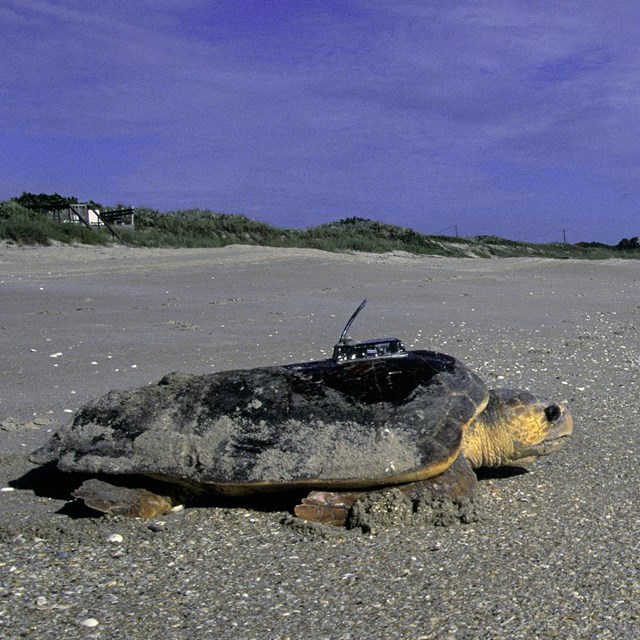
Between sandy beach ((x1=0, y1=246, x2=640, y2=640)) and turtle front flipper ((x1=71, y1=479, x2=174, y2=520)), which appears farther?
turtle front flipper ((x1=71, y1=479, x2=174, y2=520))

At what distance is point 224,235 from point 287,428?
21312mm

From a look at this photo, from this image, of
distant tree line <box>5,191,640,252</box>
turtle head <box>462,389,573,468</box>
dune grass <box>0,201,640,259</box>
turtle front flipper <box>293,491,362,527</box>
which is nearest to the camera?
turtle front flipper <box>293,491,362,527</box>

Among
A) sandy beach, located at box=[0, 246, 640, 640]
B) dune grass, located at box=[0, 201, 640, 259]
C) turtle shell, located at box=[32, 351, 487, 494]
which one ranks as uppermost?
dune grass, located at box=[0, 201, 640, 259]

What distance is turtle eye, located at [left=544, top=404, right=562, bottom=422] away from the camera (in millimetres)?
3873

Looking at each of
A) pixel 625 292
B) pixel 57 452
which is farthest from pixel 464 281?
pixel 57 452

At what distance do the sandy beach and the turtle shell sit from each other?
209 millimetres

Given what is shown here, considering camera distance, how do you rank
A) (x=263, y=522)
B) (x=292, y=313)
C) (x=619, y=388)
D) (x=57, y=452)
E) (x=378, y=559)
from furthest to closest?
(x=292, y=313)
(x=619, y=388)
(x=57, y=452)
(x=263, y=522)
(x=378, y=559)

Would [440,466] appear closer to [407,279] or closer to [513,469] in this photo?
[513,469]

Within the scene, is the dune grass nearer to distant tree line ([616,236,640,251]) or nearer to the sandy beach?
distant tree line ([616,236,640,251])

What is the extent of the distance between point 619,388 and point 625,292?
24.2 feet

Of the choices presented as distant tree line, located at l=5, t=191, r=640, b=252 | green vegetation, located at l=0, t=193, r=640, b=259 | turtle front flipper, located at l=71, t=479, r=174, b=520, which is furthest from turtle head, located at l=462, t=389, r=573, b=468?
distant tree line, located at l=5, t=191, r=640, b=252

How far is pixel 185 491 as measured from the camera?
353 centimetres

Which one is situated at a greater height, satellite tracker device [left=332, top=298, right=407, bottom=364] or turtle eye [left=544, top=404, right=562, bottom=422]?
satellite tracker device [left=332, top=298, right=407, bottom=364]

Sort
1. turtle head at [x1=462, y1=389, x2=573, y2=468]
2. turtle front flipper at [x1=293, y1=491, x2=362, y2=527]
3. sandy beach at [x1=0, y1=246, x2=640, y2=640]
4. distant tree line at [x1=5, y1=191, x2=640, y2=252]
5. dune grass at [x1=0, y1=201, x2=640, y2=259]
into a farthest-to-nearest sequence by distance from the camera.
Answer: distant tree line at [x1=5, y1=191, x2=640, y2=252], dune grass at [x1=0, y1=201, x2=640, y2=259], turtle head at [x1=462, y1=389, x2=573, y2=468], turtle front flipper at [x1=293, y1=491, x2=362, y2=527], sandy beach at [x1=0, y1=246, x2=640, y2=640]
